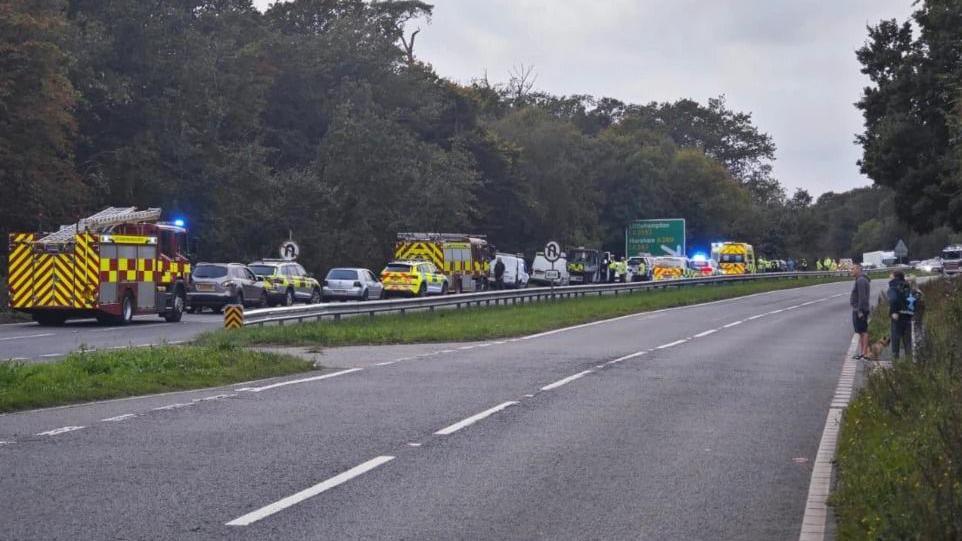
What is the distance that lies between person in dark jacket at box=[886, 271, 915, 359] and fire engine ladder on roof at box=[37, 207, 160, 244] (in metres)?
21.2

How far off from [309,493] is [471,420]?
15.6 ft

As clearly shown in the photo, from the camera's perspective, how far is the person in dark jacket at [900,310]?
22.6m

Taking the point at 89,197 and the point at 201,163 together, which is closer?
the point at 89,197

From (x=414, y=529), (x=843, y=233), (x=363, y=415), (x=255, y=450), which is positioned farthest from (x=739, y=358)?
(x=843, y=233)

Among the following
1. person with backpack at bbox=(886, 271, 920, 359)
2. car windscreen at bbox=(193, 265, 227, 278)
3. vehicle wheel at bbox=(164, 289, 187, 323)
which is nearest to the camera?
person with backpack at bbox=(886, 271, 920, 359)

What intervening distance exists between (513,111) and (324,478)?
96.2 metres

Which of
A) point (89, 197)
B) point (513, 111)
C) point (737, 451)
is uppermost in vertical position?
point (513, 111)

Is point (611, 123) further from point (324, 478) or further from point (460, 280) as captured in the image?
point (324, 478)

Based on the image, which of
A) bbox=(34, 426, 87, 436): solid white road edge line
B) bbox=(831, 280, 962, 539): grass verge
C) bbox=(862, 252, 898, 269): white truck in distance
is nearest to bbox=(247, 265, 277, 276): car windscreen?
bbox=(831, 280, 962, 539): grass verge

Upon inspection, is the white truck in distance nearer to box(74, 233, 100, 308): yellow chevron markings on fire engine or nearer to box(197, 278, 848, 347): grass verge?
box(197, 278, 848, 347): grass verge

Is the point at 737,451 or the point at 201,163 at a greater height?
the point at 201,163

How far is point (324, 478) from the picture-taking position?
1045 cm

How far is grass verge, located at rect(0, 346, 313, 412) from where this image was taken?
52.4 feet

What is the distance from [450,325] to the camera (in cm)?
3353
